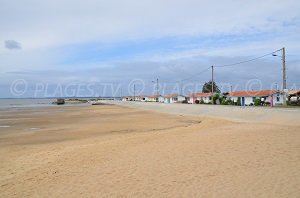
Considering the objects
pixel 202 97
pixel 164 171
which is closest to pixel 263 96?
pixel 202 97

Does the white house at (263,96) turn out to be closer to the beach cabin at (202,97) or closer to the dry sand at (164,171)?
the beach cabin at (202,97)

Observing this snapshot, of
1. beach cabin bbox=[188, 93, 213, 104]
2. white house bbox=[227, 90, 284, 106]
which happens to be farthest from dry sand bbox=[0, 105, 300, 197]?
beach cabin bbox=[188, 93, 213, 104]

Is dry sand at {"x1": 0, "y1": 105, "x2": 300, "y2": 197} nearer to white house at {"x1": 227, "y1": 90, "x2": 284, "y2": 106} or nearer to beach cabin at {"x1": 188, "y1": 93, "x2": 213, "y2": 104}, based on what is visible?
white house at {"x1": 227, "y1": 90, "x2": 284, "y2": 106}

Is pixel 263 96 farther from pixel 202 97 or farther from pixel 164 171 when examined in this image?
pixel 164 171

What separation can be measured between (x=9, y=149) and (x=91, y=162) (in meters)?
6.06

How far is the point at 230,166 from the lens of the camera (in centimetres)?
777

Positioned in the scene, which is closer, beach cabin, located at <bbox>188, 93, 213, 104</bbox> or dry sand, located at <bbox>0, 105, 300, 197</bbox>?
dry sand, located at <bbox>0, 105, 300, 197</bbox>

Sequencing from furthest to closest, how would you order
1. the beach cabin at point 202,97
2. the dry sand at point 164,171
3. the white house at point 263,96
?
the beach cabin at point 202,97 < the white house at point 263,96 < the dry sand at point 164,171

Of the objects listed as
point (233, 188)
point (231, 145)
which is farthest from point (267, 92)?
point (233, 188)

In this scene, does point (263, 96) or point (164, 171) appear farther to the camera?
point (263, 96)

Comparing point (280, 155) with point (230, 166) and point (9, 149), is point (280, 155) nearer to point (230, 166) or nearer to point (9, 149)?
point (230, 166)

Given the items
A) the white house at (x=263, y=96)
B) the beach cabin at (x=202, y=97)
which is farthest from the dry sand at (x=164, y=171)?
the beach cabin at (x=202, y=97)

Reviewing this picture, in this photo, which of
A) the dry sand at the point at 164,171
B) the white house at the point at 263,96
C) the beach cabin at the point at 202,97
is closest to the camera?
the dry sand at the point at 164,171

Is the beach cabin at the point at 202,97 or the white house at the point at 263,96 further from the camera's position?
the beach cabin at the point at 202,97
